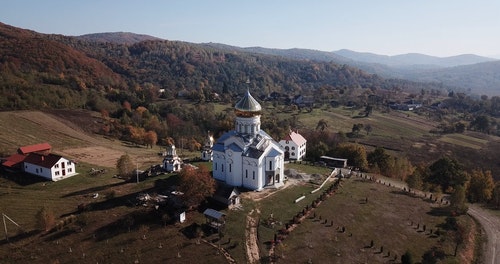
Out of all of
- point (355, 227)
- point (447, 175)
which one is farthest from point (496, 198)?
point (355, 227)

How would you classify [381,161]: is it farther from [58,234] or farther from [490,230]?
[58,234]

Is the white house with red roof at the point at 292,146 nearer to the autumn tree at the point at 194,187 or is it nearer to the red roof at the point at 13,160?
the autumn tree at the point at 194,187

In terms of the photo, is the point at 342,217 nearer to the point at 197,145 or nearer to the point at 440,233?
the point at 440,233

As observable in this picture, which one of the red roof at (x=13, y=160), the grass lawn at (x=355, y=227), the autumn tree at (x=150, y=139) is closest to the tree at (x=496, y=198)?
the grass lawn at (x=355, y=227)

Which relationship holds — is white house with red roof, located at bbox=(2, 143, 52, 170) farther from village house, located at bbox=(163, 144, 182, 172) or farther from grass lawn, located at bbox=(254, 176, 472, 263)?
grass lawn, located at bbox=(254, 176, 472, 263)

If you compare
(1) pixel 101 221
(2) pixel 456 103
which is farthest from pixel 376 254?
(2) pixel 456 103

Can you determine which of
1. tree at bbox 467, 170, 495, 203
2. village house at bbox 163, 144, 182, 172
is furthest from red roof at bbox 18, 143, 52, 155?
tree at bbox 467, 170, 495, 203

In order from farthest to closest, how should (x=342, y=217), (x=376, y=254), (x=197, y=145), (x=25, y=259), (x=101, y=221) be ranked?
(x=197, y=145)
(x=342, y=217)
(x=101, y=221)
(x=376, y=254)
(x=25, y=259)
